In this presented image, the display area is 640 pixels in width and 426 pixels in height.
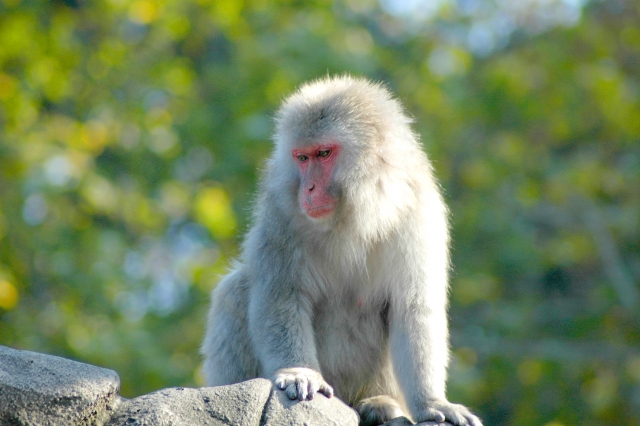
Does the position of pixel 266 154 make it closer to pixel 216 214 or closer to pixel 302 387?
pixel 216 214

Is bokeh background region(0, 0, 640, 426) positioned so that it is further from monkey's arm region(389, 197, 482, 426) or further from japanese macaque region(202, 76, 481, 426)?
monkey's arm region(389, 197, 482, 426)

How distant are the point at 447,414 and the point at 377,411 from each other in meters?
0.52

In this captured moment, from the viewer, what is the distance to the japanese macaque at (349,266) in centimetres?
509

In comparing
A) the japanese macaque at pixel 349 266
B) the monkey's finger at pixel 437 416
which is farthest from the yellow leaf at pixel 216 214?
the monkey's finger at pixel 437 416

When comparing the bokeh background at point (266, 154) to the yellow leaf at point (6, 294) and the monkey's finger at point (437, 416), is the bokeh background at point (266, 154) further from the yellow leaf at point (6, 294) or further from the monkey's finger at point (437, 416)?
the monkey's finger at point (437, 416)

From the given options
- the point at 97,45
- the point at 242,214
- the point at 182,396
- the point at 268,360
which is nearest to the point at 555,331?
the point at 242,214

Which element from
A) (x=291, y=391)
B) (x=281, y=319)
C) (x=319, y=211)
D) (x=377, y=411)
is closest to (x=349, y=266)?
(x=319, y=211)

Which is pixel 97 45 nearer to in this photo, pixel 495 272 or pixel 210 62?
pixel 210 62

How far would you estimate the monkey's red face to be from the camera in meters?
5.12

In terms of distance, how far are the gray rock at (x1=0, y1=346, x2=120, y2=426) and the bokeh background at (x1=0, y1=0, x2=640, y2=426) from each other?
250 inches

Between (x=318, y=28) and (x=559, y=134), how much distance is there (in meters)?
4.63

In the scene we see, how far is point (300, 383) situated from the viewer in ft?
14.7

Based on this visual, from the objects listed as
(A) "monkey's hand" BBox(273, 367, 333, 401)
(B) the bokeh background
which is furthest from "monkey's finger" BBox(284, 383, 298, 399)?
(B) the bokeh background

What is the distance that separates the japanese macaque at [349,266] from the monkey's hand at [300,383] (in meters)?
0.26
